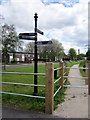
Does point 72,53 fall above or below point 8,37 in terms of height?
above

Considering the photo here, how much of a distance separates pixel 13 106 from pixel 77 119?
75.4 inches

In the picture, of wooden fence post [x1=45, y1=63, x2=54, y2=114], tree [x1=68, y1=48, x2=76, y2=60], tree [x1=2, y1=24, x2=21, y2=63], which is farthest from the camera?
tree [x1=68, y1=48, x2=76, y2=60]

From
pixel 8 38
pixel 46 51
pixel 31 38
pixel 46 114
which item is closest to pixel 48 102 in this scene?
pixel 46 114

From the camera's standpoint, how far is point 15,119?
3.75 meters

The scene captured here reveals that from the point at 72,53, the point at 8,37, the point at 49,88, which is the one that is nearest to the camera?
the point at 49,88

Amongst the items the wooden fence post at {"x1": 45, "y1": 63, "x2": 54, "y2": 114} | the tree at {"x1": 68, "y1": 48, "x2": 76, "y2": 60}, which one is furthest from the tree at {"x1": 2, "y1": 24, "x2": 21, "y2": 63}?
the tree at {"x1": 68, "y1": 48, "x2": 76, "y2": 60}

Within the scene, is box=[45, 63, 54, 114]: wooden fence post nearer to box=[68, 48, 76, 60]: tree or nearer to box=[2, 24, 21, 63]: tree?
box=[2, 24, 21, 63]: tree

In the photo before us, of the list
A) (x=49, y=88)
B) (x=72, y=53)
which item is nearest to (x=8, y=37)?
(x=49, y=88)

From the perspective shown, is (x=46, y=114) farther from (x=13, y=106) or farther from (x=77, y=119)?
(x=13, y=106)

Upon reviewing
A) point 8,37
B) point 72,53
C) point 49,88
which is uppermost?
point 72,53

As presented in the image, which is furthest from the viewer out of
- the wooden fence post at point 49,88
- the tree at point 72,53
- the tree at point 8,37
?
the tree at point 72,53

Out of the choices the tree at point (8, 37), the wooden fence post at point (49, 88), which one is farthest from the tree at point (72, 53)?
the wooden fence post at point (49, 88)

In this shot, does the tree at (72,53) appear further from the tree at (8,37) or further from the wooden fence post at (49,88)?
the wooden fence post at (49,88)

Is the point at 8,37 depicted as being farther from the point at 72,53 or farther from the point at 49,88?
the point at 72,53
